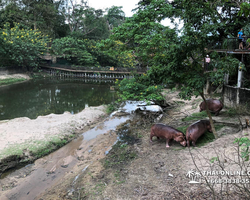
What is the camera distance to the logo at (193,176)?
14.7ft

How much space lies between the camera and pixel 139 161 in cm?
624

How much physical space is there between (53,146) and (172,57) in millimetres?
6092

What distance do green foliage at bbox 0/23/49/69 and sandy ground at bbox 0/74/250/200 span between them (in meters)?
23.9

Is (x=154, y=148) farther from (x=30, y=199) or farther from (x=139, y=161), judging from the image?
(x=30, y=199)

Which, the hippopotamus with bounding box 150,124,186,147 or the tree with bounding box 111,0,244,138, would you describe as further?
the hippopotamus with bounding box 150,124,186,147

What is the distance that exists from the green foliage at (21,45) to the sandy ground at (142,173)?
939 inches

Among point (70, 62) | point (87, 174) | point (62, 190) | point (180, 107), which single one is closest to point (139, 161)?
point (87, 174)

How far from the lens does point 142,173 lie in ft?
17.8

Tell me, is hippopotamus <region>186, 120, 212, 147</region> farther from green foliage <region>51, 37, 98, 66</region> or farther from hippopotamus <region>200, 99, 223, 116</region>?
green foliage <region>51, 37, 98, 66</region>

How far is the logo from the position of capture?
14.7ft

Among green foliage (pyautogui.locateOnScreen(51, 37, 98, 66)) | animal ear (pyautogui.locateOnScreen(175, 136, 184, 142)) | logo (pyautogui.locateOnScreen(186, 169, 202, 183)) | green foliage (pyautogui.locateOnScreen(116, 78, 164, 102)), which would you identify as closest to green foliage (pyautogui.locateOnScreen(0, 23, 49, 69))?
green foliage (pyautogui.locateOnScreen(51, 37, 98, 66))

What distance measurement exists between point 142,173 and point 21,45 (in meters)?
27.4

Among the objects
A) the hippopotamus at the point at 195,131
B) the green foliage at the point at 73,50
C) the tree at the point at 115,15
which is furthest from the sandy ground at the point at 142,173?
the tree at the point at 115,15

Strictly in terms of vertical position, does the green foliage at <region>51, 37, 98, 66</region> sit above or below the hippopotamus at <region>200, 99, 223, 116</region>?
above
